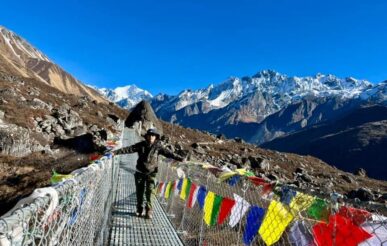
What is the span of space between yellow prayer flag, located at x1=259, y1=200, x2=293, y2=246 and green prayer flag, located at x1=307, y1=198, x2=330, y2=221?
0.26 m

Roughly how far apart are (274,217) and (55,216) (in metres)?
2.57

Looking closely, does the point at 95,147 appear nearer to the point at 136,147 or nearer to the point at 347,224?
the point at 136,147

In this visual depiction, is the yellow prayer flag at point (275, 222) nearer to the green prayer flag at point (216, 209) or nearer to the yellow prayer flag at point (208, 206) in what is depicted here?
the green prayer flag at point (216, 209)

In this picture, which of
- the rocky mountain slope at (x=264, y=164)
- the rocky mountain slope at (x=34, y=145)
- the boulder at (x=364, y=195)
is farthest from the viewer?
the rocky mountain slope at (x=264, y=164)

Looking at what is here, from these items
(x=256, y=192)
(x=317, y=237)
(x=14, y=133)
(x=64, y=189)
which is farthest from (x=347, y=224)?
(x=14, y=133)

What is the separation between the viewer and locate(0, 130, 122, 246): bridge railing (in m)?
2.37

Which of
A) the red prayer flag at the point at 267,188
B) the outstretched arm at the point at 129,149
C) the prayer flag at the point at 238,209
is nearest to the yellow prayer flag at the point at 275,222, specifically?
the prayer flag at the point at 238,209

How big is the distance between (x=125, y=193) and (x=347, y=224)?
11539mm

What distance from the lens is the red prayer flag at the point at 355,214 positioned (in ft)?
12.5

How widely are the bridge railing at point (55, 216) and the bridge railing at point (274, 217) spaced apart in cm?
209

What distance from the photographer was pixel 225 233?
10859 millimetres

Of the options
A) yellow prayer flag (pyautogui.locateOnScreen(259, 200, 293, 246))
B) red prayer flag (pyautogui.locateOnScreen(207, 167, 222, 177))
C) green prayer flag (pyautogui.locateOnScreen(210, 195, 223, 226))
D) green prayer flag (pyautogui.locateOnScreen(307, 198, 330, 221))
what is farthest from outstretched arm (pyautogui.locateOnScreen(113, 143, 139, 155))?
green prayer flag (pyautogui.locateOnScreen(307, 198, 330, 221))

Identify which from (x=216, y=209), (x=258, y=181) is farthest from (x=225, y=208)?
(x=258, y=181)

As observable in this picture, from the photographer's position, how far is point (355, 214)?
397 cm
